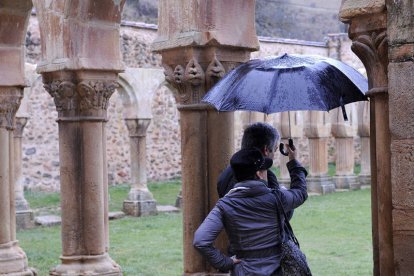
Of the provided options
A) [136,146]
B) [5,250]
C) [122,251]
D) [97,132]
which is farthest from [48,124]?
[97,132]

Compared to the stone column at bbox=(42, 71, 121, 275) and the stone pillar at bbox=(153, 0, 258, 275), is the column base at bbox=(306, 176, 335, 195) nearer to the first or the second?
the stone column at bbox=(42, 71, 121, 275)

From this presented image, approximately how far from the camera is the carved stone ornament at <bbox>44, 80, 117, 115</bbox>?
7086 mm

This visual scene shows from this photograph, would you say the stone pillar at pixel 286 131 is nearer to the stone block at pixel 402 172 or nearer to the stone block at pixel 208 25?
the stone block at pixel 208 25

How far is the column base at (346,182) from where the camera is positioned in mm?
20789

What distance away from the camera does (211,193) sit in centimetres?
554

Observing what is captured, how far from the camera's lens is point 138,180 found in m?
15.9

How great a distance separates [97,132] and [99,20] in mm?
1048

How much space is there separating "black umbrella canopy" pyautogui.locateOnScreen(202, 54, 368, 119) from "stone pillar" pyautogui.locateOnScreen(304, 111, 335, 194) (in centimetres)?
1515

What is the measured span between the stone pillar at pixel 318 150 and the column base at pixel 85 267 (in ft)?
43.3

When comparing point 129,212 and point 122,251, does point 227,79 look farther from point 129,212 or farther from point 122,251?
point 129,212

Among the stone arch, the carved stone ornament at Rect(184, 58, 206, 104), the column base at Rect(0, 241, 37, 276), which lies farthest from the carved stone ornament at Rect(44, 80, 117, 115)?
the column base at Rect(0, 241, 37, 276)

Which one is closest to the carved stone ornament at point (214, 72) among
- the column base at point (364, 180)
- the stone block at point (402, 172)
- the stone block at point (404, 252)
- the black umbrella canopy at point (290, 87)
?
the black umbrella canopy at point (290, 87)

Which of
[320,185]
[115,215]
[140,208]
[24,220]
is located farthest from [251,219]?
[320,185]

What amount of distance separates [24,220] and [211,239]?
10851mm
